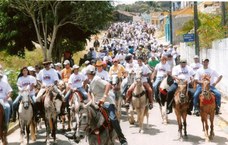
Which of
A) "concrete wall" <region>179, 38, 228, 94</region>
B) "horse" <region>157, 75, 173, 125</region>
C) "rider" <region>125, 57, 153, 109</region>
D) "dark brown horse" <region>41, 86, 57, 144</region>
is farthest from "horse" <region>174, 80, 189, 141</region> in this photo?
"concrete wall" <region>179, 38, 228, 94</region>

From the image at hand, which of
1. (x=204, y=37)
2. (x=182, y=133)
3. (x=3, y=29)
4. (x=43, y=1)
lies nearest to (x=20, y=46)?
(x=3, y=29)

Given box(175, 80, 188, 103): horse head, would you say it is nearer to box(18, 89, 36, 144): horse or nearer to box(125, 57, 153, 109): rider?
box(125, 57, 153, 109): rider

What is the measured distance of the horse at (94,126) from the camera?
8.63 metres

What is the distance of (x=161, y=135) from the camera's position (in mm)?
15203

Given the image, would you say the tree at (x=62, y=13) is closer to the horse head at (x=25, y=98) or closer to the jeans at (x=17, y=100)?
the jeans at (x=17, y=100)

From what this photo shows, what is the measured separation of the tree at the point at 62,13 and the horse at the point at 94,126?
944 inches

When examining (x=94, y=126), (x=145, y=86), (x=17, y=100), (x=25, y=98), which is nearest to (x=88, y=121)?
(x=94, y=126)

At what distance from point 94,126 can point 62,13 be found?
27.9 metres

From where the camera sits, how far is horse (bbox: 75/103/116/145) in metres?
8.63

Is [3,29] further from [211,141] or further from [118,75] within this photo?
[211,141]

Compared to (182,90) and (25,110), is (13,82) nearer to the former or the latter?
(25,110)

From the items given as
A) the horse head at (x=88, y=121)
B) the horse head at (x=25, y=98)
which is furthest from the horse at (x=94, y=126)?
the horse head at (x=25, y=98)

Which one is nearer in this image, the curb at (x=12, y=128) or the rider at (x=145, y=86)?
the rider at (x=145, y=86)

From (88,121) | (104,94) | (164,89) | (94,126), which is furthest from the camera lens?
(164,89)
